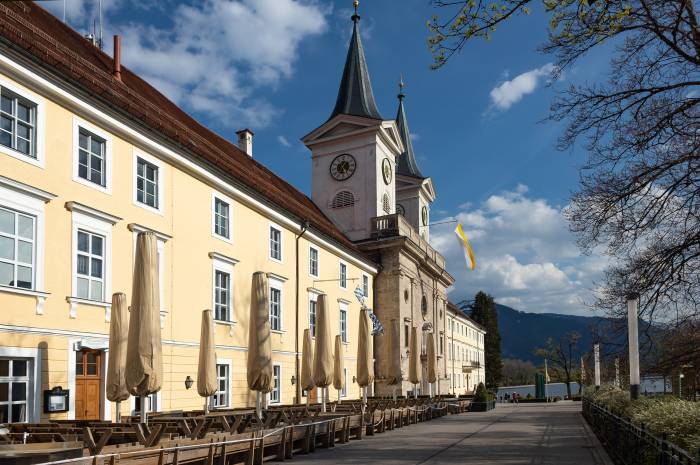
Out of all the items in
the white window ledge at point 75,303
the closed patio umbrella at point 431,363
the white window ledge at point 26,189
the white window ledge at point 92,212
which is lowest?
the closed patio umbrella at point 431,363

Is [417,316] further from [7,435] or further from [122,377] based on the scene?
[7,435]

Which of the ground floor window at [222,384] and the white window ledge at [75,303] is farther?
the ground floor window at [222,384]

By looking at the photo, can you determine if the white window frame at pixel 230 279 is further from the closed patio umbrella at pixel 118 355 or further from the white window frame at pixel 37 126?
the white window frame at pixel 37 126

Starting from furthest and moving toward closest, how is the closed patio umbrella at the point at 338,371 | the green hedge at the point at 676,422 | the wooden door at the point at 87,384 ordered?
the closed patio umbrella at the point at 338,371
the wooden door at the point at 87,384
the green hedge at the point at 676,422

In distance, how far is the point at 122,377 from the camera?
13.5 meters

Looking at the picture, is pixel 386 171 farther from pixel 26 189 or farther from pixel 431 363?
pixel 26 189

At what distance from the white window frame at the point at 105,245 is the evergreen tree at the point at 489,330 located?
3037 inches

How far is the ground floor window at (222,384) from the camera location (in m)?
22.2

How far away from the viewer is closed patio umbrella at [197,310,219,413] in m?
16.9

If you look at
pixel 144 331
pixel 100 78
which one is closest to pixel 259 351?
pixel 144 331

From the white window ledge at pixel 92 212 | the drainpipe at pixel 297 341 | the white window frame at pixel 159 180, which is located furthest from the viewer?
the drainpipe at pixel 297 341

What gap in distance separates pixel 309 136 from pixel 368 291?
1163 cm

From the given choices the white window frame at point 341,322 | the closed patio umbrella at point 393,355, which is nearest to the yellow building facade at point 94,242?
the closed patio umbrella at point 393,355

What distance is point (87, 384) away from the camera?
15.9 m
